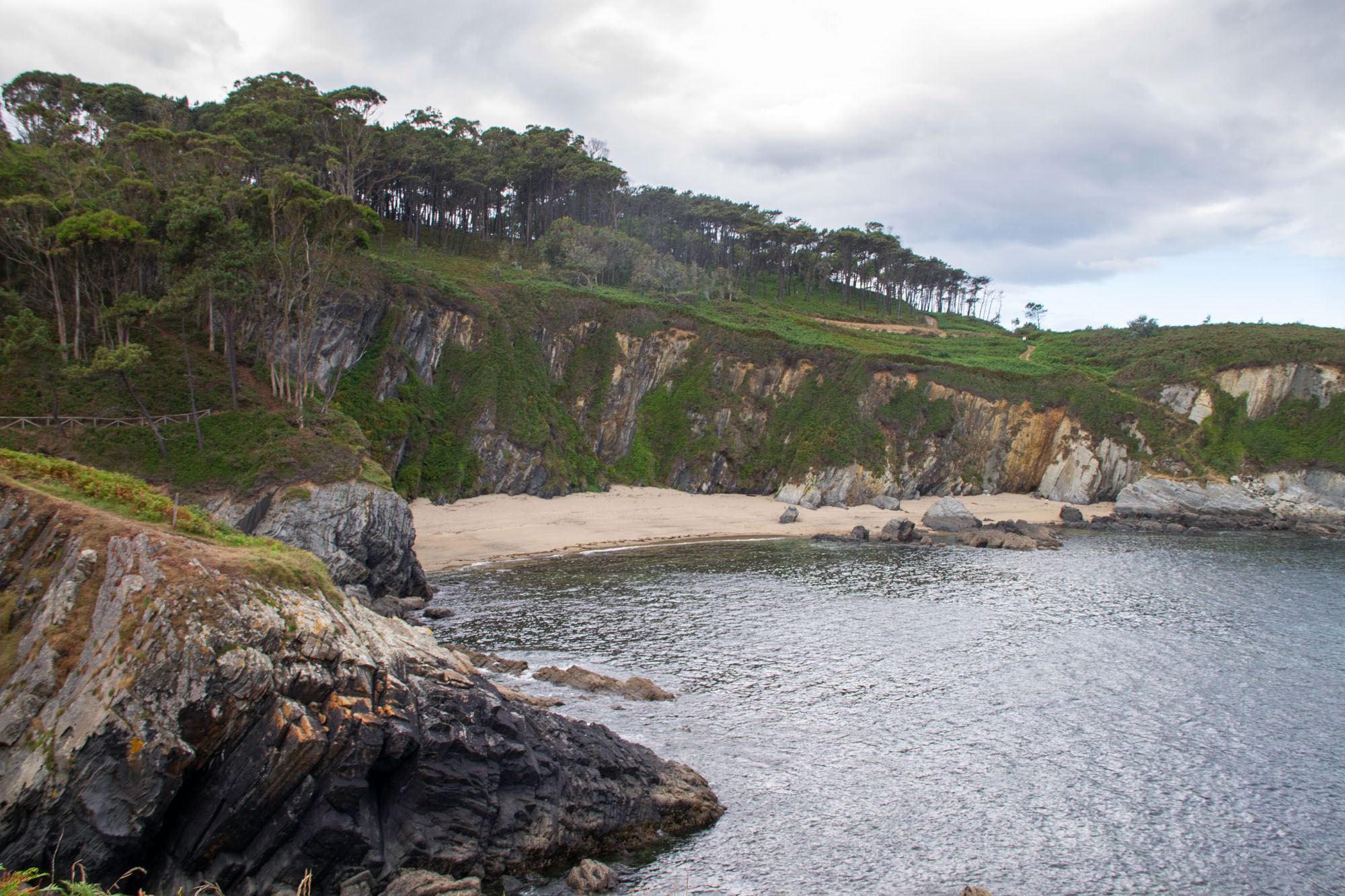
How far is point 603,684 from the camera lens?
22828 millimetres

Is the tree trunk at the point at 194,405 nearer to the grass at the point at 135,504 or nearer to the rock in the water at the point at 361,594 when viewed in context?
the rock in the water at the point at 361,594

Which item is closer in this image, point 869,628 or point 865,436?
point 869,628

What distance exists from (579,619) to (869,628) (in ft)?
41.3

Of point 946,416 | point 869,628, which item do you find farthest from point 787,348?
point 869,628

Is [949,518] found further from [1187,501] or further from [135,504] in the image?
[135,504]

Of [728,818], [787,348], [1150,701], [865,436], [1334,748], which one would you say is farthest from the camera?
[787,348]

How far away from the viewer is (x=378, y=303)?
5484 cm

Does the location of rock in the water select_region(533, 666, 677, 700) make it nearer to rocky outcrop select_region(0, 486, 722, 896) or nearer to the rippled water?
the rippled water

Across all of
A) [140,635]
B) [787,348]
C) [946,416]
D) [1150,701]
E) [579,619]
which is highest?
[787,348]

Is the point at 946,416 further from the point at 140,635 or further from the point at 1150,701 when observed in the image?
the point at 140,635

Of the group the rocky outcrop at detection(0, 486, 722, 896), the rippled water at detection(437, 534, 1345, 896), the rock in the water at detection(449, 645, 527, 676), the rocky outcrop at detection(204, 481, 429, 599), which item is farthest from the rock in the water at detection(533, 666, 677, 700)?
the rocky outcrop at detection(204, 481, 429, 599)

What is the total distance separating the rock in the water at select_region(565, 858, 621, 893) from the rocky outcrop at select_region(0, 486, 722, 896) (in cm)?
84

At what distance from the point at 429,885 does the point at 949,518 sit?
54.1 m

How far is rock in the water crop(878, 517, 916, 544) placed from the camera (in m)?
52.6
